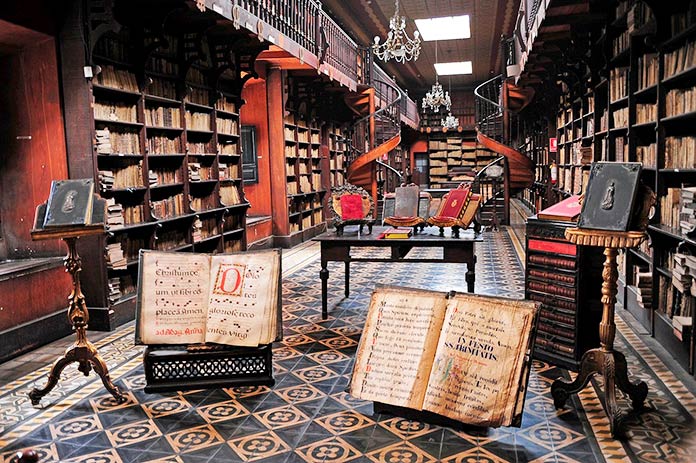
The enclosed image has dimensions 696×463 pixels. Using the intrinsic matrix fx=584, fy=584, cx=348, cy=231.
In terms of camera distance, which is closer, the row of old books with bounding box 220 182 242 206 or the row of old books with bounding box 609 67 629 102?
the row of old books with bounding box 609 67 629 102

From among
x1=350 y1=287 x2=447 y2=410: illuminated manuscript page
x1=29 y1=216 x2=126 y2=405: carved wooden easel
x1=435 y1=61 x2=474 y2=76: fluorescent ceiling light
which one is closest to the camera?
x1=350 y1=287 x2=447 y2=410: illuminated manuscript page

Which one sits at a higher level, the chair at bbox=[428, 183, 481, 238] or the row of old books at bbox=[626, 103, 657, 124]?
the row of old books at bbox=[626, 103, 657, 124]

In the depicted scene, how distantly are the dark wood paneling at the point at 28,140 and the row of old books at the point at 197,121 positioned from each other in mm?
2163

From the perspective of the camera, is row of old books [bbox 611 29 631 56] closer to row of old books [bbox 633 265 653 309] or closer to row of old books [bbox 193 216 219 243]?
row of old books [bbox 633 265 653 309]

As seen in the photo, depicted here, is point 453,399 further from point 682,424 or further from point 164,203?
point 164,203

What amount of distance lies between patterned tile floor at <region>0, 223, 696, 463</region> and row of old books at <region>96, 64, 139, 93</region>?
2.63m

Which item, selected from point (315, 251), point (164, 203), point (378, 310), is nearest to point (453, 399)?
point (378, 310)

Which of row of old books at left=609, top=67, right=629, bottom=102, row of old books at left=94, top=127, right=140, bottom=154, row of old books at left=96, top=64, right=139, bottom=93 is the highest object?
row of old books at left=96, top=64, right=139, bottom=93

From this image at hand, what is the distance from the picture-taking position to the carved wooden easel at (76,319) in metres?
3.55

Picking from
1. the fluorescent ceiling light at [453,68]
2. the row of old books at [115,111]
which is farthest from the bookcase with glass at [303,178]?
the fluorescent ceiling light at [453,68]

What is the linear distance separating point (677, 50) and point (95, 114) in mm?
4924

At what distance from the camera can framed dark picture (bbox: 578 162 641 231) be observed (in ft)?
9.89

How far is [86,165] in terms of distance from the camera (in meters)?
5.20

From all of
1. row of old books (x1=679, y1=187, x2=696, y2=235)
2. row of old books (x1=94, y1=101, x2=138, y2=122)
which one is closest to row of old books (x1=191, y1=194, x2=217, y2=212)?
row of old books (x1=94, y1=101, x2=138, y2=122)
